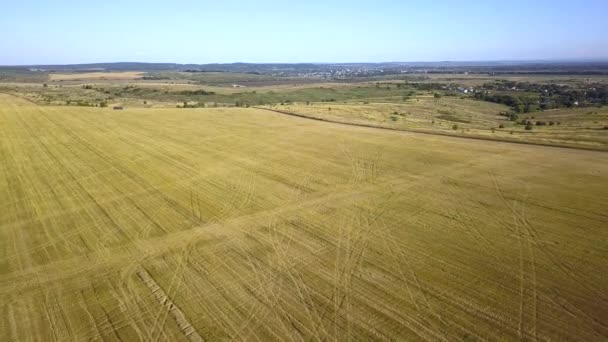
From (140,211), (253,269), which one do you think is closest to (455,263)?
(253,269)

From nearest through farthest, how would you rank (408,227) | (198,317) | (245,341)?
(245,341)
(198,317)
(408,227)

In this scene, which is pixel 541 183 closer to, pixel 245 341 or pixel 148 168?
pixel 245 341

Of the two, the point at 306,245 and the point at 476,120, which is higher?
the point at 306,245

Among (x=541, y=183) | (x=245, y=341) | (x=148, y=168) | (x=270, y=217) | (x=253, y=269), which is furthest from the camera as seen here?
(x=148, y=168)

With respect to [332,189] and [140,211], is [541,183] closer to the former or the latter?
[332,189]

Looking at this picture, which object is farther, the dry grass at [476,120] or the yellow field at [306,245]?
the dry grass at [476,120]

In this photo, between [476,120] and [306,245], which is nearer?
[306,245]

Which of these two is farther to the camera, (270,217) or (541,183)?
(541,183)

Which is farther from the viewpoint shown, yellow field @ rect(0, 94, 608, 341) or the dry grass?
the dry grass
